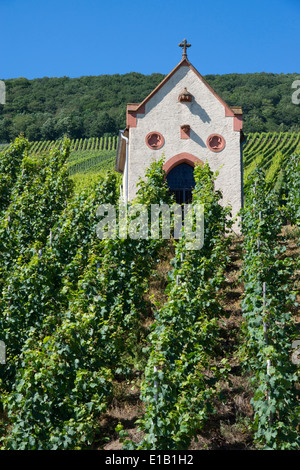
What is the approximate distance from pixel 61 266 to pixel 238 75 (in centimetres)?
8913

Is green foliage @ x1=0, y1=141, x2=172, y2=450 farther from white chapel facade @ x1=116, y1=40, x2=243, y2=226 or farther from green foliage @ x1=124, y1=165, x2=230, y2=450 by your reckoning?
white chapel facade @ x1=116, y1=40, x2=243, y2=226

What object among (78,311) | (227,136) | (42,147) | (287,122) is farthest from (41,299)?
(287,122)

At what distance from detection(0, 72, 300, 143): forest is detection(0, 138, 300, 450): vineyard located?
5952 cm

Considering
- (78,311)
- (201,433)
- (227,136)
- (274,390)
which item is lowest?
(201,433)

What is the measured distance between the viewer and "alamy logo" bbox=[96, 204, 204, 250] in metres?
13.2

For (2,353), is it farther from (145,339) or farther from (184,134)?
(184,134)

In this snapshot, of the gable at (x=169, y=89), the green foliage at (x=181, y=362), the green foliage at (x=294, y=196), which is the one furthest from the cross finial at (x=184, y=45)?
the green foliage at (x=181, y=362)

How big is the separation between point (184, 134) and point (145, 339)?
10.4m

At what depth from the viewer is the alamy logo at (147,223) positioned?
13.2 meters

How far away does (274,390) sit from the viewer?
28.8 ft

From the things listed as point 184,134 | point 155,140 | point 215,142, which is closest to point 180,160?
point 184,134

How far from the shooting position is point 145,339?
11.4 meters
